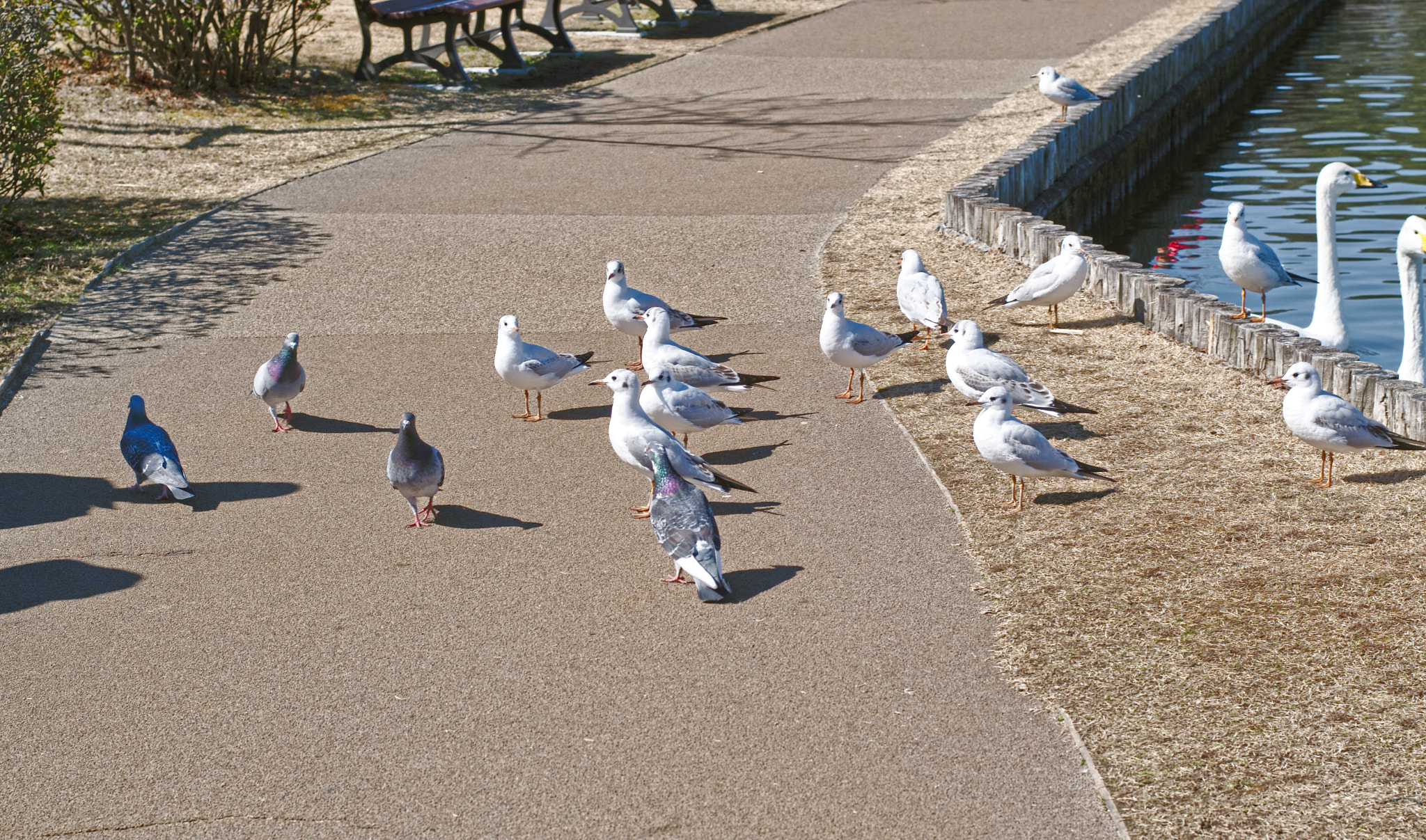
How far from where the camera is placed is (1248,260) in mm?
9055

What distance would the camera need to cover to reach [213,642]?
5309 mm

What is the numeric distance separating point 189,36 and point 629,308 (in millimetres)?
10461

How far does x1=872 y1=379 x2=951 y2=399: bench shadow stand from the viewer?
788 cm

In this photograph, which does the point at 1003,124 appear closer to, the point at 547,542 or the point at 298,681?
the point at 547,542

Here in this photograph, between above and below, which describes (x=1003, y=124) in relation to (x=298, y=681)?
above

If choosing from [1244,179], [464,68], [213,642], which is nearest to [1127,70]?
[1244,179]

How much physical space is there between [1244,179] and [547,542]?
12.9 meters

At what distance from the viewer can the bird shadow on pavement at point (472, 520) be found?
631cm

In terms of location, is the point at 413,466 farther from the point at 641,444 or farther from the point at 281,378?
the point at 281,378

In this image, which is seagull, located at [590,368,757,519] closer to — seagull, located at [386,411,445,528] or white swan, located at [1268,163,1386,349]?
seagull, located at [386,411,445,528]

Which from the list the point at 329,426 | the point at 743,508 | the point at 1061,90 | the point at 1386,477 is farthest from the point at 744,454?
the point at 1061,90

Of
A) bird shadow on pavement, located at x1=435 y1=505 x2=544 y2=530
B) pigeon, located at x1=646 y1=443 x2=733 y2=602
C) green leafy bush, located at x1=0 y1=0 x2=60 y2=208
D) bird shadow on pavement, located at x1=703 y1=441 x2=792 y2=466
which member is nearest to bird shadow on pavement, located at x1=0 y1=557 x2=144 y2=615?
bird shadow on pavement, located at x1=435 y1=505 x2=544 y2=530

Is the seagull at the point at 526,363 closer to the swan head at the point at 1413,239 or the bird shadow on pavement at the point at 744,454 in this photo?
the bird shadow on pavement at the point at 744,454

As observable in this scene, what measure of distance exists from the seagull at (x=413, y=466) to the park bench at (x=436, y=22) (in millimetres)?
11887
